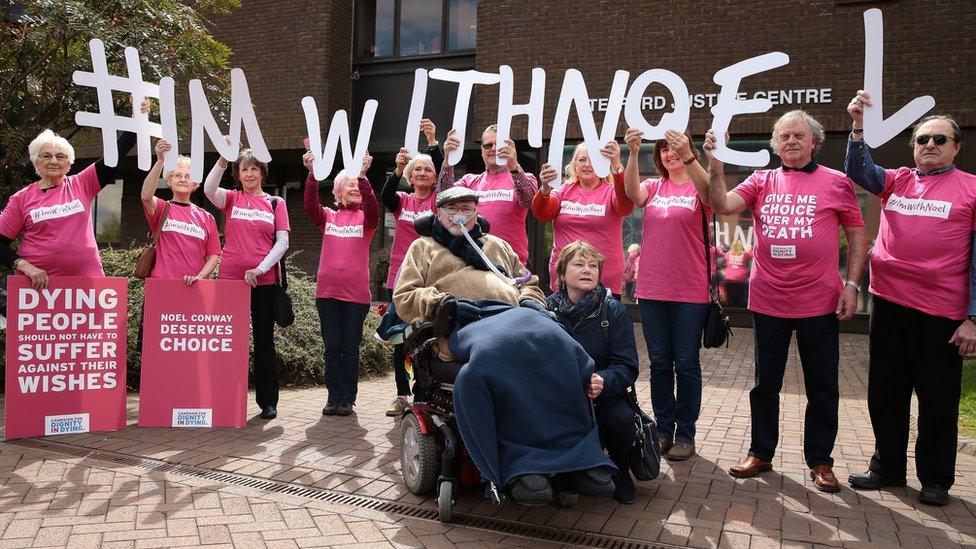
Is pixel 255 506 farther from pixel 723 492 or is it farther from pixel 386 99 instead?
pixel 386 99

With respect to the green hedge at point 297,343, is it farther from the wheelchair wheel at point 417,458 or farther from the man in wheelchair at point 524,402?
the man in wheelchair at point 524,402

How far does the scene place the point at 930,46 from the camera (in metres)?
11.2

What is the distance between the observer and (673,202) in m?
4.61

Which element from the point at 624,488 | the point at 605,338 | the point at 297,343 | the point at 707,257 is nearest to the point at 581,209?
the point at 707,257

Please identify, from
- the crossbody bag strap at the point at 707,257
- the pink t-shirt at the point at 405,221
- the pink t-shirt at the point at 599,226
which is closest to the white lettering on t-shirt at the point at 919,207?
the crossbody bag strap at the point at 707,257

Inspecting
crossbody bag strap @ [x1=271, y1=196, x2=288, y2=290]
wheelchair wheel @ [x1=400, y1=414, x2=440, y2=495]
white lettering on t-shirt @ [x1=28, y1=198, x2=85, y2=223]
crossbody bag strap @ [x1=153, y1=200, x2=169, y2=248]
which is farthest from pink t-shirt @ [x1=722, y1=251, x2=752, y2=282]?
white lettering on t-shirt @ [x1=28, y1=198, x2=85, y2=223]

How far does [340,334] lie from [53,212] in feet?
6.88

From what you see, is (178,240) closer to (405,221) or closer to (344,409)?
(405,221)

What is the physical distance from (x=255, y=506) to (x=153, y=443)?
1.57 m

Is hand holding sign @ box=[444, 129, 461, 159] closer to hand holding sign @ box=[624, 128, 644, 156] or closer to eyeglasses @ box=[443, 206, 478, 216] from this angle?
eyeglasses @ box=[443, 206, 478, 216]

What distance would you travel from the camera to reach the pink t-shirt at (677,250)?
14.9 ft

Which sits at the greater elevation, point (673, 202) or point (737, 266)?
point (673, 202)

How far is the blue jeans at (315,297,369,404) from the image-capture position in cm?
578

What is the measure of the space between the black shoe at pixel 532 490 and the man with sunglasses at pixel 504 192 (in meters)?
2.33
